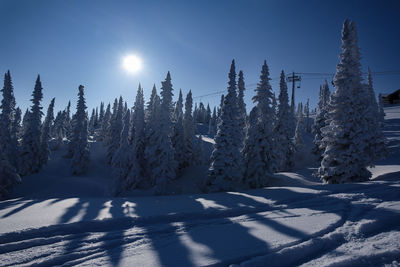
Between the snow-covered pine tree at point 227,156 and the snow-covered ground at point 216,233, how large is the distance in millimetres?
14061

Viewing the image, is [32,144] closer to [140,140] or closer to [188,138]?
[140,140]

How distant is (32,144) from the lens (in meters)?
36.4

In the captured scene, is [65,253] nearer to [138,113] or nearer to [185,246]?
[185,246]

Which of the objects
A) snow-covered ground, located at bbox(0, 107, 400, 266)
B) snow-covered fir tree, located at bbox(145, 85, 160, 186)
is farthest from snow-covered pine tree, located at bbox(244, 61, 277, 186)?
snow-covered ground, located at bbox(0, 107, 400, 266)

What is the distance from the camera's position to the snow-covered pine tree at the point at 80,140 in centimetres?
3869

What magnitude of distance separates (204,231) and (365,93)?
1978cm

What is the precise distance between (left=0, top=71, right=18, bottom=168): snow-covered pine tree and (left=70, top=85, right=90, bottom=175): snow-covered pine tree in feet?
31.2

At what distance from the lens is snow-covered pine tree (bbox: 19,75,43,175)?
35.7 m

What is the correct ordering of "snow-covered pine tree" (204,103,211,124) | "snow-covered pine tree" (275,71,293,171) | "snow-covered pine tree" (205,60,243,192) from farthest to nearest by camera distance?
"snow-covered pine tree" (204,103,211,124) → "snow-covered pine tree" (275,71,293,171) → "snow-covered pine tree" (205,60,243,192)

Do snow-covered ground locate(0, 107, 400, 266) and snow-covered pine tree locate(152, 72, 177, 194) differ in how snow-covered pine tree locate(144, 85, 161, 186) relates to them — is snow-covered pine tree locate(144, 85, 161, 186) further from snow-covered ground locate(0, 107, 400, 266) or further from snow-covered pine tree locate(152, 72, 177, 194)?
snow-covered ground locate(0, 107, 400, 266)

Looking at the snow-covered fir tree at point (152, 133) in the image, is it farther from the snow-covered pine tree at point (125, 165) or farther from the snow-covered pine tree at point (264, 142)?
the snow-covered pine tree at point (264, 142)

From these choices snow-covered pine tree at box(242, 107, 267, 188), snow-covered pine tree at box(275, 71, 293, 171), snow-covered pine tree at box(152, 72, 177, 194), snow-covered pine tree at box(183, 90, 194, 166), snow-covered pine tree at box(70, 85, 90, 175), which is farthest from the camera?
snow-covered pine tree at box(70, 85, 90, 175)

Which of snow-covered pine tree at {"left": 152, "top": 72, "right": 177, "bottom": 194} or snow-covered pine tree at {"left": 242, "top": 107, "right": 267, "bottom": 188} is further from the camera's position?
snow-covered pine tree at {"left": 152, "top": 72, "right": 177, "bottom": 194}

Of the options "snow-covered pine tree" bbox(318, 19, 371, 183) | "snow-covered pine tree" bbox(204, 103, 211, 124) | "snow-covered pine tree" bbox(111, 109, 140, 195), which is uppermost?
"snow-covered pine tree" bbox(204, 103, 211, 124)
